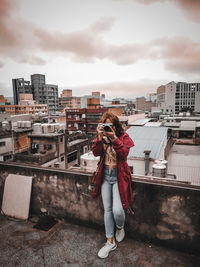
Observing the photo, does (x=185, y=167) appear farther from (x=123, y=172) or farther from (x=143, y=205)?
(x=123, y=172)

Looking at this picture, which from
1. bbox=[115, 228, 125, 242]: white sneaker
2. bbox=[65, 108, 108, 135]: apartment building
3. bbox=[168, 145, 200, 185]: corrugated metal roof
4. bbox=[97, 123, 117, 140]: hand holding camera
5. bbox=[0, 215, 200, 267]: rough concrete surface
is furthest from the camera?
bbox=[65, 108, 108, 135]: apartment building

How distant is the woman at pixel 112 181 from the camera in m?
2.49

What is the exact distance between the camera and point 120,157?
2.49 m

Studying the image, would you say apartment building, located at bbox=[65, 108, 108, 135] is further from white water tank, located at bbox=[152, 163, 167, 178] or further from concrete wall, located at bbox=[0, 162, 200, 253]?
concrete wall, located at bbox=[0, 162, 200, 253]

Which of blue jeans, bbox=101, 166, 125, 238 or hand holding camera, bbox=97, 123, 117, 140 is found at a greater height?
hand holding camera, bbox=97, 123, 117, 140

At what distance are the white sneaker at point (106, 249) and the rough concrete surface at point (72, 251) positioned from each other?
0.18ft

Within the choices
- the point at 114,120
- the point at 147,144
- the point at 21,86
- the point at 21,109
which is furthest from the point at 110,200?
the point at 21,86

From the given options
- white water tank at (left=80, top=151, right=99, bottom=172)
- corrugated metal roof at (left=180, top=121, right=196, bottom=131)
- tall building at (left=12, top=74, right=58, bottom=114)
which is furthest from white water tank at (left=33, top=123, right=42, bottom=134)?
tall building at (left=12, top=74, right=58, bottom=114)

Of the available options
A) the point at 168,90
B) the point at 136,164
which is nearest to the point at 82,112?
the point at 136,164

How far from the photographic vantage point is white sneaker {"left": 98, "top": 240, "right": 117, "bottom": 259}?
8.08 feet

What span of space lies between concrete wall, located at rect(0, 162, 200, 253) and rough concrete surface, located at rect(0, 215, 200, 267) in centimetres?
16

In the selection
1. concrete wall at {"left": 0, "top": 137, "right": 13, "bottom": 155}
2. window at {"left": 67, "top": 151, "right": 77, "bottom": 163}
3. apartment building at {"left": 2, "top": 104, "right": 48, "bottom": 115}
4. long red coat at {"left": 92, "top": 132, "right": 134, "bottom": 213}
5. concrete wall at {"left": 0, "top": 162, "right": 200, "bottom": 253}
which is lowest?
window at {"left": 67, "top": 151, "right": 77, "bottom": 163}

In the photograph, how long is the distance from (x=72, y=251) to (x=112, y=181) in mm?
1239

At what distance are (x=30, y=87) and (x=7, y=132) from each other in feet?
249
